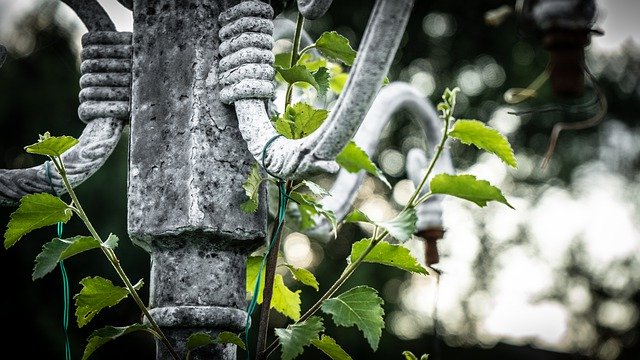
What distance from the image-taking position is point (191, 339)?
151 centimetres

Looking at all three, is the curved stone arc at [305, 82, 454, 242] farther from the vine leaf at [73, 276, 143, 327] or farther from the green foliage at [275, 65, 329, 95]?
the vine leaf at [73, 276, 143, 327]

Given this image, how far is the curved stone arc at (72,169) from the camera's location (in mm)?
1736

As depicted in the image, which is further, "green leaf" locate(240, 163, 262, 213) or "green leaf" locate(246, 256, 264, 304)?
"green leaf" locate(246, 256, 264, 304)

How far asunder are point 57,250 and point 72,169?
253 mm

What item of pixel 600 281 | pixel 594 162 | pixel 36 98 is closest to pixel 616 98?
pixel 594 162

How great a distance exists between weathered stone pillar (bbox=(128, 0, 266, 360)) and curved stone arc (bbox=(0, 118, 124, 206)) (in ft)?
0.30

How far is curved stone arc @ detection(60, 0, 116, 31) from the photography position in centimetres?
184

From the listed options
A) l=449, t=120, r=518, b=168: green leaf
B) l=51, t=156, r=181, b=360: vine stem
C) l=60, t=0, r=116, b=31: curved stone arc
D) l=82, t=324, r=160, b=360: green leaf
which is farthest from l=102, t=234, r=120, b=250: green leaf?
l=449, t=120, r=518, b=168: green leaf

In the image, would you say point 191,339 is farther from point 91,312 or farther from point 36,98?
point 36,98

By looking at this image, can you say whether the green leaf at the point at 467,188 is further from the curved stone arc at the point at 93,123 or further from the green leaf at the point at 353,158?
the curved stone arc at the point at 93,123

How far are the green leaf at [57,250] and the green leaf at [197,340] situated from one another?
0.22m

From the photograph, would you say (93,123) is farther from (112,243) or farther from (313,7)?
(313,7)

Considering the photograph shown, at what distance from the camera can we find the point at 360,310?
5.09ft

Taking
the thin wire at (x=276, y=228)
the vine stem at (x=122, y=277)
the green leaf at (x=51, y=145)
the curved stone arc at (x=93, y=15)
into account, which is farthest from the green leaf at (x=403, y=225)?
the curved stone arc at (x=93, y=15)
